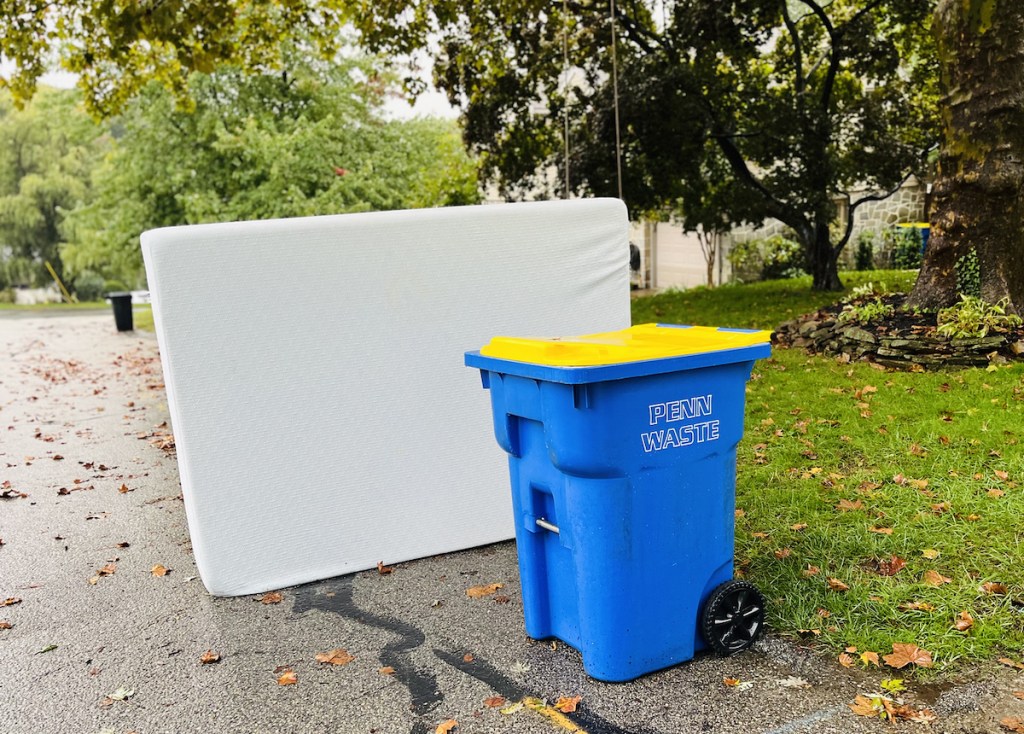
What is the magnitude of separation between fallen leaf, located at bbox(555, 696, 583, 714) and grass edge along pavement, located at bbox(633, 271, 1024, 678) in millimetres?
918

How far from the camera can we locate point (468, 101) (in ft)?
45.4

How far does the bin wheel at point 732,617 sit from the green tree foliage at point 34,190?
40.6 meters

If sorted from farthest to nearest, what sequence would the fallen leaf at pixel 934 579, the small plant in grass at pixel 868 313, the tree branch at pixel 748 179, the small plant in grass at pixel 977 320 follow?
the tree branch at pixel 748 179, the small plant in grass at pixel 868 313, the small plant in grass at pixel 977 320, the fallen leaf at pixel 934 579

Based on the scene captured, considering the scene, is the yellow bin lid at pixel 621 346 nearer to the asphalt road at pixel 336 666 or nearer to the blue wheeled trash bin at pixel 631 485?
the blue wheeled trash bin at pixel 631 485

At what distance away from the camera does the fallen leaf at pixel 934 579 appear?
3.61 m

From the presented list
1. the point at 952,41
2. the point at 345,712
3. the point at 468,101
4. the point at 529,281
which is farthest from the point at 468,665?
the point at 468,101

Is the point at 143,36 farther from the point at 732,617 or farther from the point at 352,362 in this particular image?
the point at 732,617

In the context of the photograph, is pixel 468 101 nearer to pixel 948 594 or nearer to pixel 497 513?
pixel 497 513

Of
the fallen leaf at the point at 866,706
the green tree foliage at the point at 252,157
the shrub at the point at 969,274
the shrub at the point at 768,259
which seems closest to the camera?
the fallen leaf at the point at 866,706

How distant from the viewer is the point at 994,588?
3.53m

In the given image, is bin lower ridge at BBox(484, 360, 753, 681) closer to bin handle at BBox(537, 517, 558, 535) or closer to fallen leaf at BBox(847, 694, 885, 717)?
bin handle at BBox(537, 517, 558, 535)

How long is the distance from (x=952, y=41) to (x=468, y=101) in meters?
7.64

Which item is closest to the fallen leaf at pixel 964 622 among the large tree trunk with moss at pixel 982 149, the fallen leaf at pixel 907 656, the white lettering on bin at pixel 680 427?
the fallen leaf at pixel 907 656

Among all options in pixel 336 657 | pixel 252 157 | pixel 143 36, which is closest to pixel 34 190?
pixel 252 157
